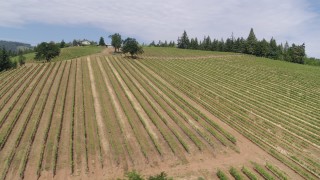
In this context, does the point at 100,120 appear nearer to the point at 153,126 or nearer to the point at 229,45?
the point at 153,126

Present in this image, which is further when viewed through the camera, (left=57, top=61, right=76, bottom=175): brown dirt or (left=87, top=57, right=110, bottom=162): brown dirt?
(left=87, top=57, right=110, bottom=162): brown dirt

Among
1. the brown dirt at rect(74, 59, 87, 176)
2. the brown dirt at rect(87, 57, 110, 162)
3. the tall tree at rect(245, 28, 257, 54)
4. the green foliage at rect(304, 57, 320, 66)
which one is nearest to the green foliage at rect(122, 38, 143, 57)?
the brown dirt at rect(87, 57, 110, 162)

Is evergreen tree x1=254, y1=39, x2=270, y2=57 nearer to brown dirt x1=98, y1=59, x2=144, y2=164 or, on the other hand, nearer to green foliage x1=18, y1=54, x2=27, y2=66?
brown dirt x1=98, y1=59, x2=144, y2=164

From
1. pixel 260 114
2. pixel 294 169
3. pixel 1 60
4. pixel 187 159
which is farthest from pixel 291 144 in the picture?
pixel 1 60

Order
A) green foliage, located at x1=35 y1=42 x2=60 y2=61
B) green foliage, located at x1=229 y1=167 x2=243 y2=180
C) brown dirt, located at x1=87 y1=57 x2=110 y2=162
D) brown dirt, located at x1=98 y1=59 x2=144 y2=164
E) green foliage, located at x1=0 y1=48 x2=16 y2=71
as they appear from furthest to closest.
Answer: green foliage, located at x1=35 y1=42 x2=60 y2=61 → green foliage, located at x1=0 y1=48 x2=16 y2=71 → brown dirt, located at x1=87 y1=57 x2=110 y2=162 → brown dirt, located at x1=98 y1=59 x2=144 y2=164 → green foliage, located at x1=229 y1=167 x2=243 y2=180

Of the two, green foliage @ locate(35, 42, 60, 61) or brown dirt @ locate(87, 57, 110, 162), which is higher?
green foliage @ locate(35, 42, 60, 61)

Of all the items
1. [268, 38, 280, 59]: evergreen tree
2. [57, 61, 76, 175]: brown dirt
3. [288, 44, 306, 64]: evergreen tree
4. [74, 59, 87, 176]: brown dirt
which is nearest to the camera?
[74, 59, 87, 176]: brown dirt

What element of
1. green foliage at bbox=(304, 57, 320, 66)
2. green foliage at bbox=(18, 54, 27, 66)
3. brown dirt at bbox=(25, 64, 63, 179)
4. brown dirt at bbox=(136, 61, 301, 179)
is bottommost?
brown dirt at bbox=(136, 61, 301, 179)

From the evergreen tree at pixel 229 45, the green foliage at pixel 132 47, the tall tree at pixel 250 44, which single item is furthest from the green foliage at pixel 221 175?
the evergreen tree at pixel 229 45
